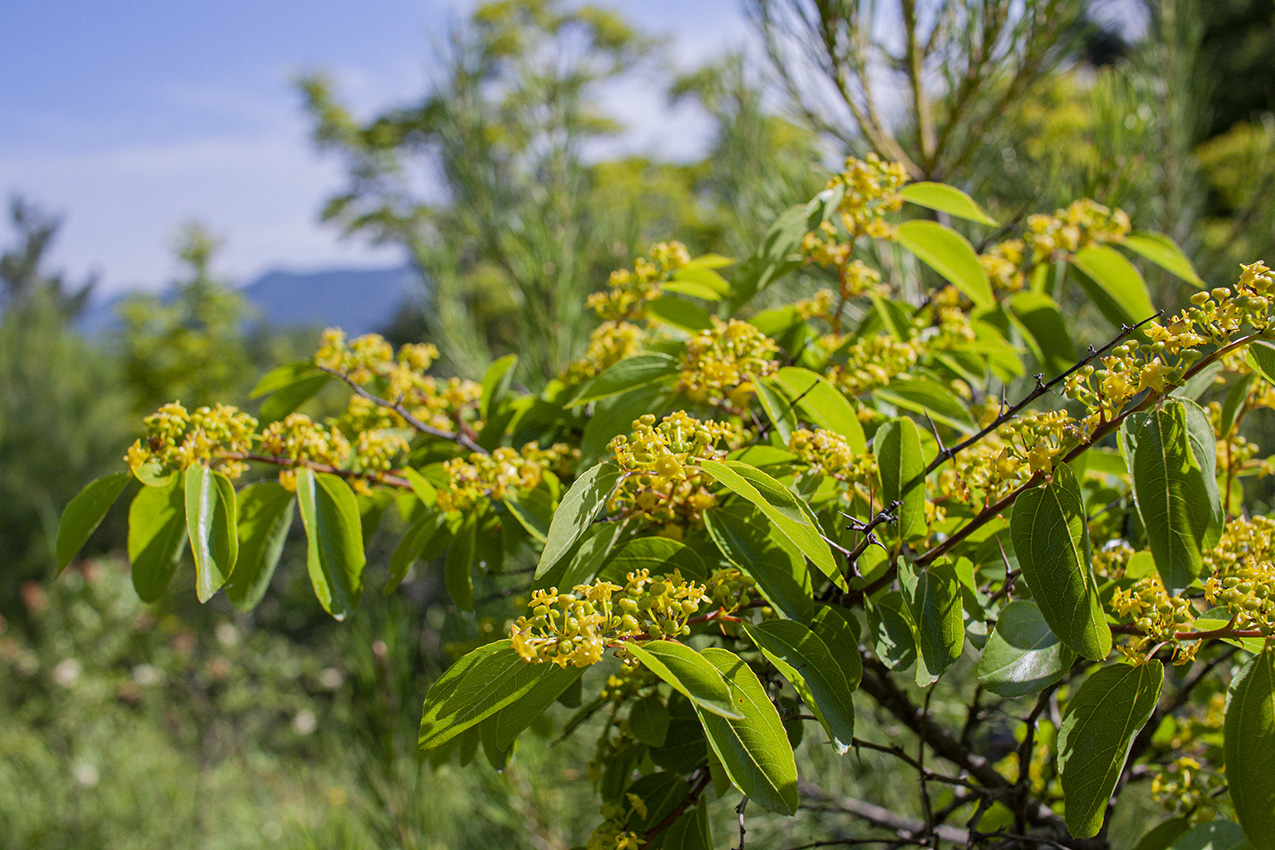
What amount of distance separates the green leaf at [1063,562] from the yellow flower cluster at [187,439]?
0.67 metres

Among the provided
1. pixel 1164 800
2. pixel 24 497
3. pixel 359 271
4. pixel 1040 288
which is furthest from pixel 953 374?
pixel 359 271

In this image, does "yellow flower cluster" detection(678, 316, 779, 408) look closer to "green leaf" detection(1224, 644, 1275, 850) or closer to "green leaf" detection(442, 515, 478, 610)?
"green leaf" detection(442, 515, 478, 610)

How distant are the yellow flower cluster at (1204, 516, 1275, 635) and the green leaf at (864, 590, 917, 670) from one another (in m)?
0.20

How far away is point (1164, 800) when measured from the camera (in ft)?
2.59

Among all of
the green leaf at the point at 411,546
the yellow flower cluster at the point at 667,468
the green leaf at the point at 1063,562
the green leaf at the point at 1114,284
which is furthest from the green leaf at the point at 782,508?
the green leaf at the point at 1114,284

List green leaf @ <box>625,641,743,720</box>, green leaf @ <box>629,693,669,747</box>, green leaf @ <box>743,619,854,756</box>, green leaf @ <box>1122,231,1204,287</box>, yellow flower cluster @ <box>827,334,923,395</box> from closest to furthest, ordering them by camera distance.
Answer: green leaf @ <box>625,641,743,720</box>, green leaf @ <box>743,619,854,756</box>, green leaf @ <box>629,693,669,747</box>, yellow flower cluster @ <box>827,334,923,395</box>, green leaf @ <box>1122,231,1204,287</box>

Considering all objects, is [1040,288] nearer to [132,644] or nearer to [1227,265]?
[1227,265]

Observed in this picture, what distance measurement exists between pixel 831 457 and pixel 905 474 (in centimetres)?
6

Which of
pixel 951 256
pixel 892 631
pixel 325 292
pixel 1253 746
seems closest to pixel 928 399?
pixel 951 256

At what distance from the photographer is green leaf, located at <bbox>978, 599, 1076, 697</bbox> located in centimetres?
58

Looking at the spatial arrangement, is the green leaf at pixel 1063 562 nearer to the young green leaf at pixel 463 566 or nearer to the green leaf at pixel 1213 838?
the green leaf at pixel 1213 838

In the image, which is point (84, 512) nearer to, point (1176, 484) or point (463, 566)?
point (463, 566)

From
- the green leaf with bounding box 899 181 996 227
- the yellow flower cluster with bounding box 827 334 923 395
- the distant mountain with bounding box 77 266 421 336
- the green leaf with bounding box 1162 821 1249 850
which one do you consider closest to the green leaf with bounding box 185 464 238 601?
the yellow flower cluster with bounding box 827 334 923 395

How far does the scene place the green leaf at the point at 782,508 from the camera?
508mm
